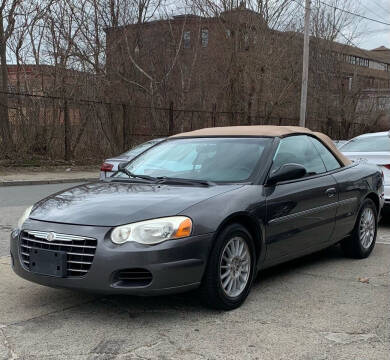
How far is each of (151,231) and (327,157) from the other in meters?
2.80

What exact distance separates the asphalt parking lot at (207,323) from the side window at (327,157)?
123 cm

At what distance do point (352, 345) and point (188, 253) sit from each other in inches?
51.8

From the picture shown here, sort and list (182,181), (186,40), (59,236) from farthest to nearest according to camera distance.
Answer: (186,40), (182,181), (59,236)

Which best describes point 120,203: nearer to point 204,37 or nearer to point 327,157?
point 327,157

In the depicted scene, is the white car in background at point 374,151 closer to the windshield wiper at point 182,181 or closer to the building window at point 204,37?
the windshield wiper at point 182,181

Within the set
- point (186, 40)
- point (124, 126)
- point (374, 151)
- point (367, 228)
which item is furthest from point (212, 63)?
point (367, 228)

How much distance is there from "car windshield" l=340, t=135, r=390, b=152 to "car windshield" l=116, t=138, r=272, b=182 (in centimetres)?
421

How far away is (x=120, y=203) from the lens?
4066 millimetres

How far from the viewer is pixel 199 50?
27.5m

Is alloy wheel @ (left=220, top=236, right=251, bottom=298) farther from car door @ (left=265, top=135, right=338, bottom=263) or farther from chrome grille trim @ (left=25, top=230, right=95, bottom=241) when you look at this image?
chrome grille trim @ (left=25, top=230, right=95, bottom=241)

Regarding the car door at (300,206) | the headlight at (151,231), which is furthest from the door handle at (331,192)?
the headlight at (151,231)

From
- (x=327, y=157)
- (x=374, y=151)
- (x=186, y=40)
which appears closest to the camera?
(x=327, y=157)

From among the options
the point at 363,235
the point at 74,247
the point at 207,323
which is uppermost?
the point at 74,247

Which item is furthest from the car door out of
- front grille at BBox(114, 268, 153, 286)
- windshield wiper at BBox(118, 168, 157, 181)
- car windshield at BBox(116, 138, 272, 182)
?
front grille at BBox(114, 268, 153, 286)
